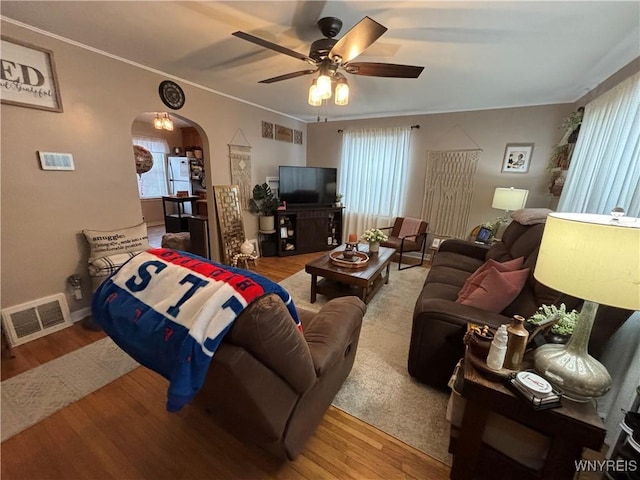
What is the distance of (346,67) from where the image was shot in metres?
1.89

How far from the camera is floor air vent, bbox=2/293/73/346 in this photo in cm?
203

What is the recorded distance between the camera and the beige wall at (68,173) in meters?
1.99

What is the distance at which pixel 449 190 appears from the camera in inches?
165

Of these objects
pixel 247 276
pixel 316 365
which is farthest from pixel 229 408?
pixel 247 276

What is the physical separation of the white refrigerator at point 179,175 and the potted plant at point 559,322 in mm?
7155

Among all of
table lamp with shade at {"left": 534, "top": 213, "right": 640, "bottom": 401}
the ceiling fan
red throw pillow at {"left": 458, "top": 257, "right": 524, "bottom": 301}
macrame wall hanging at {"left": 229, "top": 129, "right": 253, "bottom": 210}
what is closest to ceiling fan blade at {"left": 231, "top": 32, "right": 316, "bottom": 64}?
the ceiling fan

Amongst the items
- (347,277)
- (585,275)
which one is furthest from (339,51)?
(347,277)

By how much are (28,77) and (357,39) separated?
2.55m

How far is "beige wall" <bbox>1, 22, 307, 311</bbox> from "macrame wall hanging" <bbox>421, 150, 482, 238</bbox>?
394 centimetres

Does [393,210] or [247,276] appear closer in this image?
[247,276]

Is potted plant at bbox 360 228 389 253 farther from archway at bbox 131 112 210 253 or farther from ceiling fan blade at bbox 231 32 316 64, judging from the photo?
archway at bbox 131 112 210 253

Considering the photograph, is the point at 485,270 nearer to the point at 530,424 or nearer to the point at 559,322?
the point at 559,322

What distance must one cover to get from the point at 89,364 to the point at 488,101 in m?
5.27

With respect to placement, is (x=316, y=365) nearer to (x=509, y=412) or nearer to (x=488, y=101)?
(x=509, y=412)
